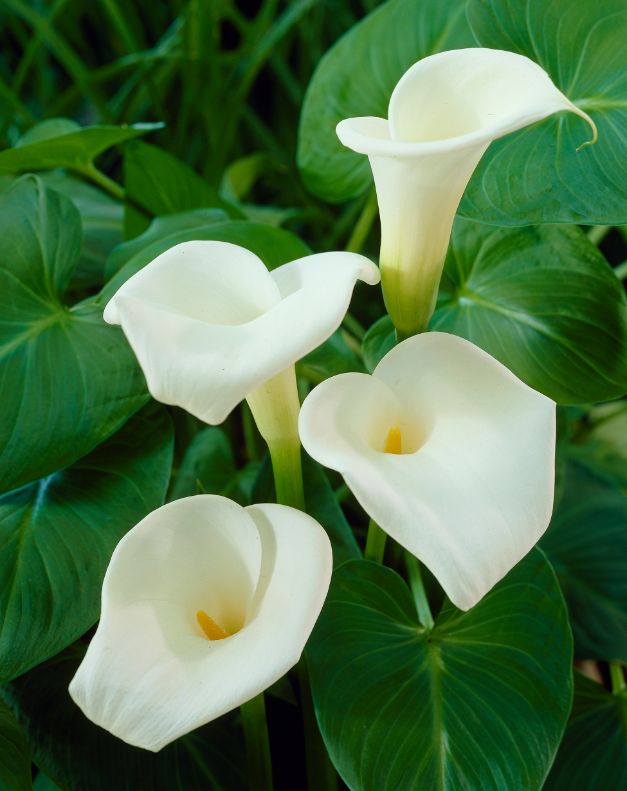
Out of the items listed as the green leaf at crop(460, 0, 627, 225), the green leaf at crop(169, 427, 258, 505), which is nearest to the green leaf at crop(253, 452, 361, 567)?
the green leaf at crop(169, 427, 258, 505)

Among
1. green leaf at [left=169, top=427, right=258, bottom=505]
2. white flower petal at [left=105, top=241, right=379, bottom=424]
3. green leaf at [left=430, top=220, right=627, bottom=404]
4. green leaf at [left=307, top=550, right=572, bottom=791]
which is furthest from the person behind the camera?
green leaf at [left=169, top=427, right=258, bottom=505]

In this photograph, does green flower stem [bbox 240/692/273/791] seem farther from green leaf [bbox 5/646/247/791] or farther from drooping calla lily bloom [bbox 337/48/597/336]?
drooping calla lily bloom [bbox 337/48/597/336]

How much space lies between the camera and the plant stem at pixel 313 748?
522 mm

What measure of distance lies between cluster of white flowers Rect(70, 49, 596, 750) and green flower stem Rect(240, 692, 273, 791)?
3.4 inches

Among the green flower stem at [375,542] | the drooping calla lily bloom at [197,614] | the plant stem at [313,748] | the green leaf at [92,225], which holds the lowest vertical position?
the plant stem at [313,748]

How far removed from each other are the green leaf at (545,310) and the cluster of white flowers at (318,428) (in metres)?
0.13

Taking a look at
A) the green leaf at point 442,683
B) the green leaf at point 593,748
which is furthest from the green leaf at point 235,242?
the green leaf at point 593,748

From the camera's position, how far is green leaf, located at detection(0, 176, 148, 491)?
1.64ft

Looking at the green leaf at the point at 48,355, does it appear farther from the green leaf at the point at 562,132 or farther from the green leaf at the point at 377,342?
the green leaf at the point at 562,132

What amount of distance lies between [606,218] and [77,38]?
1078 millimetres

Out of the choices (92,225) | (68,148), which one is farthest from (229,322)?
(92,225)

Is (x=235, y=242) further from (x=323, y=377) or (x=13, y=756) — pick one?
(x=13, y=756)

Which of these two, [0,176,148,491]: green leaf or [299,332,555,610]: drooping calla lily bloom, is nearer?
[299,332,555,610]: drooping calla lily bloom

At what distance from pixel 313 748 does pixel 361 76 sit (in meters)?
0.57
